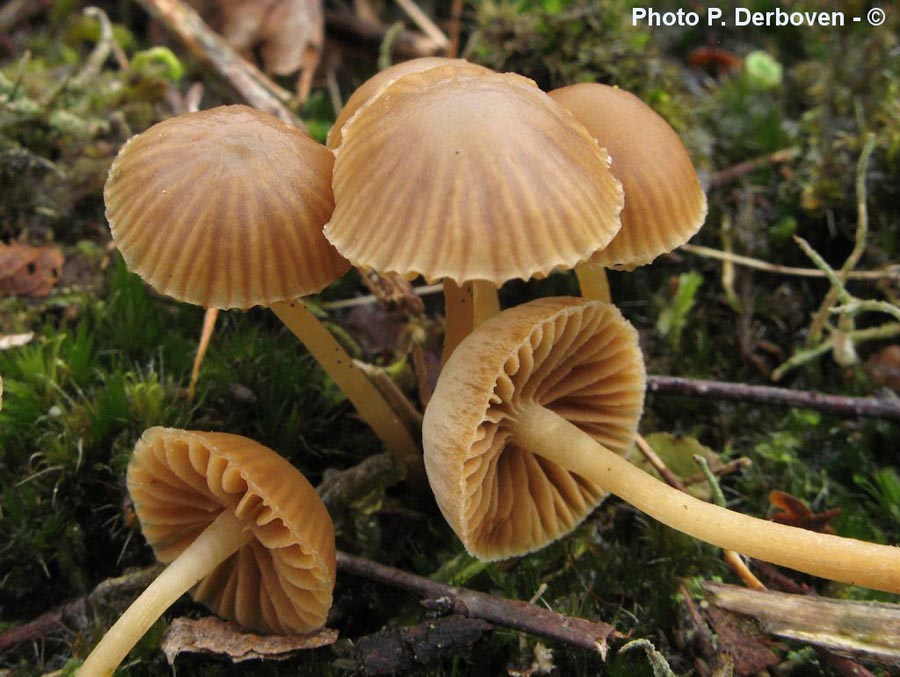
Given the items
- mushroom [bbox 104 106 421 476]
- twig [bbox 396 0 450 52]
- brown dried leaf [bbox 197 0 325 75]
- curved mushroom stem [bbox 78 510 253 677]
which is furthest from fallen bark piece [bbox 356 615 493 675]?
twig [bbox 396 0 450 52]

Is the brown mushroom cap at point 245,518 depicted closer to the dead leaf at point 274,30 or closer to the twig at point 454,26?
the dead leaf at point 274,30

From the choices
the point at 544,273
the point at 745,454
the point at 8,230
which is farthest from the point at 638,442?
the point at 8,230

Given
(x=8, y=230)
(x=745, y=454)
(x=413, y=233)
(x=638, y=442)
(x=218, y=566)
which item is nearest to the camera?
(x=413, y=233)

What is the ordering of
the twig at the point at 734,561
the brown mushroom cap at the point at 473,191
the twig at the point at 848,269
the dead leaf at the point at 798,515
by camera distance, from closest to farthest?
the brown mushroom cap at the point at 473,191 < the twig at the point at 734,561 < the dead leaf at the point at 798,515 < the twig at the point at 848,269

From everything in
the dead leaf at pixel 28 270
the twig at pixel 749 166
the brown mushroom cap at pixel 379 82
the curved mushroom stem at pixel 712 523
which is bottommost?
the curved mushroom stem at pixel 712 523

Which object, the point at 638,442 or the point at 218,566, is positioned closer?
the point at 218,566

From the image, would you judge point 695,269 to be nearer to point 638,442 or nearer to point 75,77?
point 638,442

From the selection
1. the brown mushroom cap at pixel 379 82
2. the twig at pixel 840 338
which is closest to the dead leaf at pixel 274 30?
the brown mushroom cap at pixel 379 82
